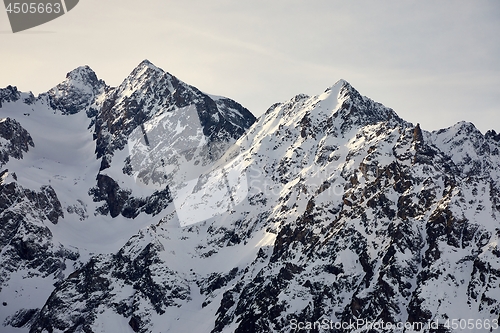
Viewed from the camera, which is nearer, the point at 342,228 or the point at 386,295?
the point at 386,295

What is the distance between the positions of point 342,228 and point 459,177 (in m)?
35.5

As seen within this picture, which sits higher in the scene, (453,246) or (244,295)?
(453,246)

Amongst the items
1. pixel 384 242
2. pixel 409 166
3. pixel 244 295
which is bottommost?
pixel 244 295

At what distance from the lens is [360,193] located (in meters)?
191

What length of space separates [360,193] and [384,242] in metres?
20.9

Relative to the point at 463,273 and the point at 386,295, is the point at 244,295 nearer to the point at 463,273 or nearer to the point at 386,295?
the point at 386,295

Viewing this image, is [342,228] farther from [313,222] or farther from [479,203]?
[479,203]

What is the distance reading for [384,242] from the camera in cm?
17400

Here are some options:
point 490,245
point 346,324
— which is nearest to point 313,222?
point 346,324

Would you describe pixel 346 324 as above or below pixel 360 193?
below

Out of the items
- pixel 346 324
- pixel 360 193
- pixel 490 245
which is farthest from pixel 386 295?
pixel 360 193

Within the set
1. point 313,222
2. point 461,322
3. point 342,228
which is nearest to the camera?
point 461,322

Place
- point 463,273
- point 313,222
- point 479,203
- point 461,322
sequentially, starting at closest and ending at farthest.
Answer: point 461,322 → point 463,273 → point 479,203 → point 313,222

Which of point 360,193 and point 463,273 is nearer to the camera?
point 463,273
